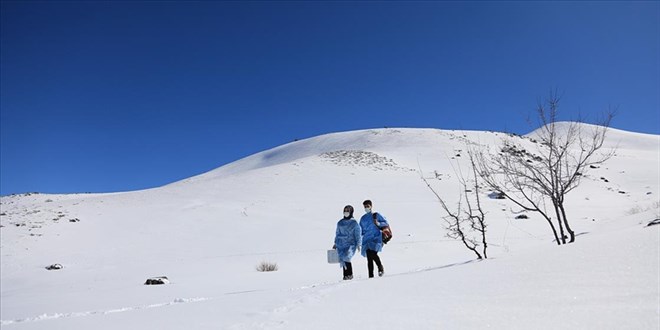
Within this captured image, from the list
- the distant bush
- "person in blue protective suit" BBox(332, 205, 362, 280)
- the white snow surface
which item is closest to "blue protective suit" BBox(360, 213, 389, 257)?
"person in blue protective suit" BBox(332, 205, 362, 280)

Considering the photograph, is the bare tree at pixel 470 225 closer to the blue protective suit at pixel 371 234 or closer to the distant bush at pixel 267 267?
the blue protective suit at pixel 371 234

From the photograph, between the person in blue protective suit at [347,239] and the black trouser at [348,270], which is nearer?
the black trouser at [348,270]

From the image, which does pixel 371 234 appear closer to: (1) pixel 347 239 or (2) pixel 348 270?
(1) pixel 347 239

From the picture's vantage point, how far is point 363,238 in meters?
7.62

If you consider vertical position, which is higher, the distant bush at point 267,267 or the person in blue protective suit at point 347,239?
the person in blue protective suit at point 347,239

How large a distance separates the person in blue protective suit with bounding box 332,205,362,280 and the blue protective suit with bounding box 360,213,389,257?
11 cm

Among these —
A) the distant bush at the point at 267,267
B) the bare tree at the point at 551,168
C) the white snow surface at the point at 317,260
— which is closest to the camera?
the white snow surface at the point at 317,260

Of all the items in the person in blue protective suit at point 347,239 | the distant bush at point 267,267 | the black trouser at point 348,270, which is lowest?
the distant bush at point 267,267

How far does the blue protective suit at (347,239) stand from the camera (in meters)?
7.57

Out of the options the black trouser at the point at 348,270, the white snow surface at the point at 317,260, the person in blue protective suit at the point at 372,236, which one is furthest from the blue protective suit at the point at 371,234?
the white snow surface at the point at 317,260

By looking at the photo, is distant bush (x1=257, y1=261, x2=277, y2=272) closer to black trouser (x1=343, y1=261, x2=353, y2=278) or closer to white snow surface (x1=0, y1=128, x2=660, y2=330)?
white snow surface (x1=0, y1=128, x2=660, y2=330)

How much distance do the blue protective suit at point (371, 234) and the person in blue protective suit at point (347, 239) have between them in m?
0.11

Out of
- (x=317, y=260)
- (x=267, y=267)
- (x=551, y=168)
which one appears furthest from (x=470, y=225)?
(x=267, y=267)

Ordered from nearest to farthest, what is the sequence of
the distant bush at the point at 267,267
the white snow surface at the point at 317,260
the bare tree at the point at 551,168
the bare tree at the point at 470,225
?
the white snow surface at the point at 317,260, the bare tree at the point at 551,168, the bare tree at the point at 470,225, the distant bush at the point at 267,267
